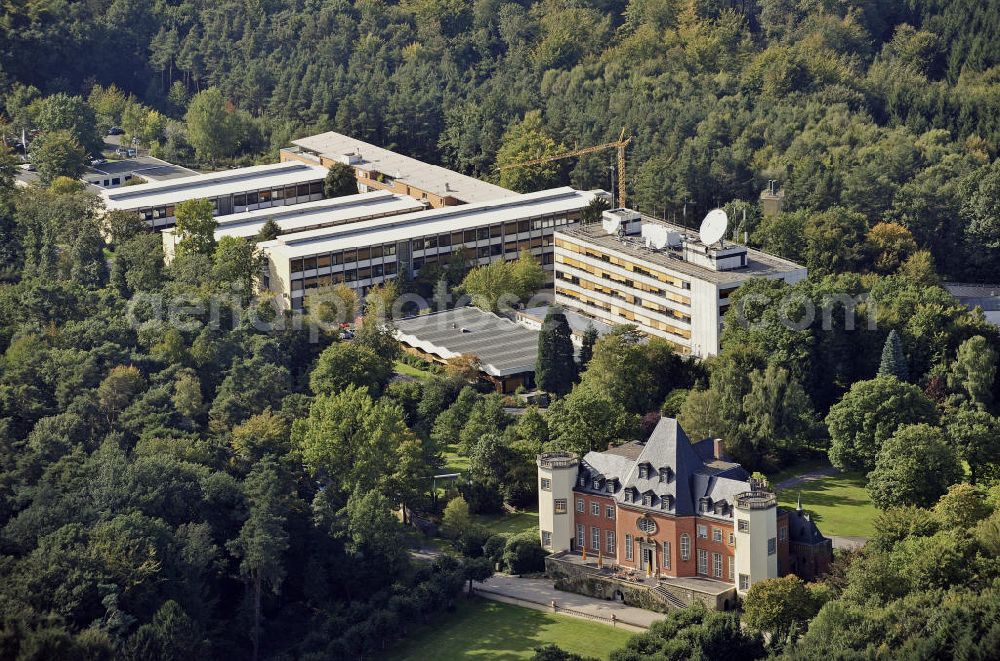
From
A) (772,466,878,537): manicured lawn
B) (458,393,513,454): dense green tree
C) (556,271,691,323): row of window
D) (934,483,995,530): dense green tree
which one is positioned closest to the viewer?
(934,483,995,530): dense green tree

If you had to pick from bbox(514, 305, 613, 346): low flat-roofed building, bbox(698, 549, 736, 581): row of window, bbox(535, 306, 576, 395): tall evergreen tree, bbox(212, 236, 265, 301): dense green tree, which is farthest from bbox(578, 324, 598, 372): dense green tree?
bbox(698, 549, 736, 581): row of window

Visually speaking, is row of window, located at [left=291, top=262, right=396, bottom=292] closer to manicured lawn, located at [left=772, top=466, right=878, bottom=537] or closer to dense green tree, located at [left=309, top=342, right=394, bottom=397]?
dense green tree, located at [left=309, top=342, right=394, bottom=397]

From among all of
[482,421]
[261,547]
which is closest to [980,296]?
[482,421]

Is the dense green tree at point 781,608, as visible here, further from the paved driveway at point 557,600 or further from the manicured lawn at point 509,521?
the manicured lawn at point 509,521

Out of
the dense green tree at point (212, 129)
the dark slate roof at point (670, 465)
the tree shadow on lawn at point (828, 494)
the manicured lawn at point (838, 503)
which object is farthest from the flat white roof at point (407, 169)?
the dark slate roof at point (670, 465)

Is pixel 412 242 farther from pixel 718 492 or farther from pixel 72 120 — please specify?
pixel 718 492

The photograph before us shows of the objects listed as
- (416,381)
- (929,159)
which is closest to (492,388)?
(416,381)
